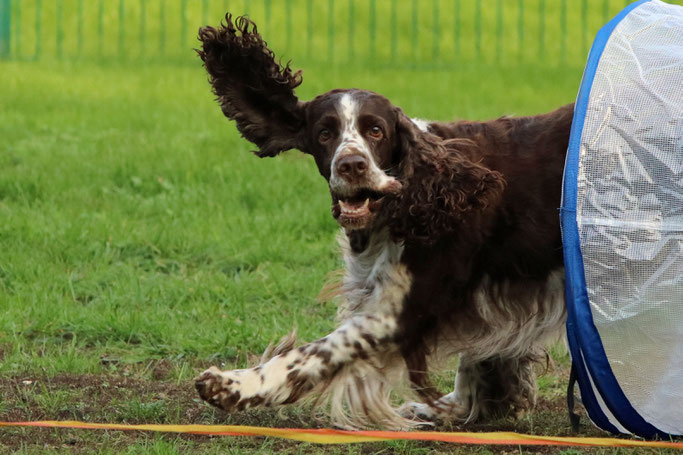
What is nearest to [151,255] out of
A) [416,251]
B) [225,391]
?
[225,391]

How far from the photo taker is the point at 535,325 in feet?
14.1

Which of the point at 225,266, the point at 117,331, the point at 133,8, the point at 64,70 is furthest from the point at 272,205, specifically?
the point at 133,8

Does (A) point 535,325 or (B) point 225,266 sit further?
(B) point 225,266

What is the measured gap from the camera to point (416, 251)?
4109mm

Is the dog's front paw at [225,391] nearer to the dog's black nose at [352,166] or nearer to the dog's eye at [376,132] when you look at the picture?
the dog's black nose at [352,166]

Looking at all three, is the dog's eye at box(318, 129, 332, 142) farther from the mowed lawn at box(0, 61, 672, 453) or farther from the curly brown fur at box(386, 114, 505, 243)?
the mowed lawn at box(0, 61, 672, 453)

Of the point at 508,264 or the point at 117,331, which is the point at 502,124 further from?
the point at 117,331

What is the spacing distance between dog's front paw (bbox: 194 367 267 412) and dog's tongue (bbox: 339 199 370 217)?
2.23 ft

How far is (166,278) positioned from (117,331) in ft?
3.16

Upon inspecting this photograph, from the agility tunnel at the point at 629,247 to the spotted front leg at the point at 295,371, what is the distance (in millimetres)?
714

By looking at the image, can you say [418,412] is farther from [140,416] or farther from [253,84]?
[253,84]

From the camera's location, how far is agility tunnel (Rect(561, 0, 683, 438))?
3797mm

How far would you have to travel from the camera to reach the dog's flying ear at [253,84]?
4.42 meters

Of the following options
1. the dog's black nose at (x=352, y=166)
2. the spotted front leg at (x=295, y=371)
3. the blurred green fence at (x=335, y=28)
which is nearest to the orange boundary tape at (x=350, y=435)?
the spotted front leg at (x=295, y=371)
